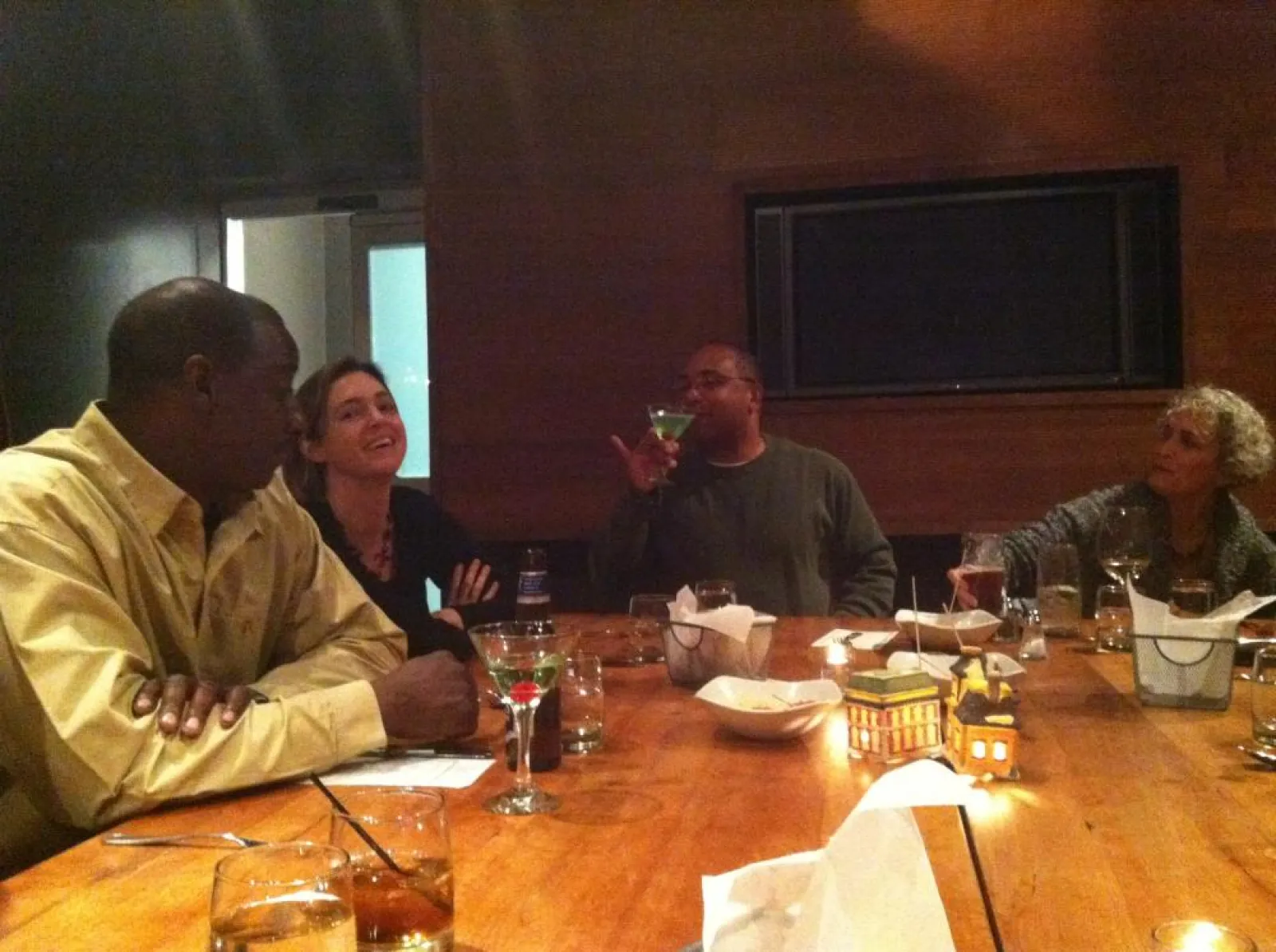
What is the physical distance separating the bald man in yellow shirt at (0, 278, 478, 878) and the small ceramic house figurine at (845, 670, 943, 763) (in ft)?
1.62

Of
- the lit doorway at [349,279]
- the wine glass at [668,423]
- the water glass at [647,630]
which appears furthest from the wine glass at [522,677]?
the lit doorway at [349,279]

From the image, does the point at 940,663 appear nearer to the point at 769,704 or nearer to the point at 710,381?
the point at 769,704

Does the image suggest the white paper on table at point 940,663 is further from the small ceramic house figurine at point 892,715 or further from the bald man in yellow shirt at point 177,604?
the bald man in yellow shirt at point 177,604

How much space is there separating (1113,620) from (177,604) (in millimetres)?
1642

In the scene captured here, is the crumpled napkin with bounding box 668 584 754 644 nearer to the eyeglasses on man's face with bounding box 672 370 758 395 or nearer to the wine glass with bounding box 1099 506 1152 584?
the wine glass with bounding box 1099 506 1152 584

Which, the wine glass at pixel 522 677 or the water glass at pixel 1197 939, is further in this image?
the wine glass at pixel 522 677

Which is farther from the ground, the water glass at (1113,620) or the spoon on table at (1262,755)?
the water glass at (1113,620)

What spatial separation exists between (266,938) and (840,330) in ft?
10.4

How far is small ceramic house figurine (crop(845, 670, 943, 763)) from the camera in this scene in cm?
128

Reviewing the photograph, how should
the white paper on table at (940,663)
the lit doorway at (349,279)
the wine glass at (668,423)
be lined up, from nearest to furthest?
the white paper on table at (940,663)
the wine glass at (668,423)
the lit doorway at (349,279)

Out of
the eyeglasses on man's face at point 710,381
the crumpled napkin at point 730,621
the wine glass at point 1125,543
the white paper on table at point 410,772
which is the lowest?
the white paper on table at point 410,772

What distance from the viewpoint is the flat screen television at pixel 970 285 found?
3.37m

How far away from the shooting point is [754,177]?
351cm

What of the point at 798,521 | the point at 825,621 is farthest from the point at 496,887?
the point at 798,521
